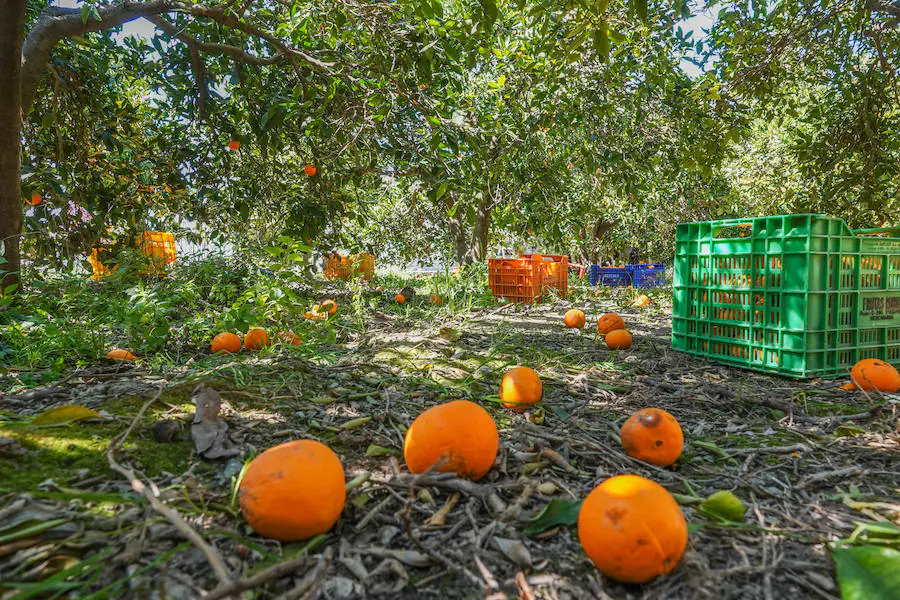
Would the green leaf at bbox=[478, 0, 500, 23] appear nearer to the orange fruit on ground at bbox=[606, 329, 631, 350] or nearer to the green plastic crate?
the green plastic crate

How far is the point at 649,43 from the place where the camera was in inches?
234

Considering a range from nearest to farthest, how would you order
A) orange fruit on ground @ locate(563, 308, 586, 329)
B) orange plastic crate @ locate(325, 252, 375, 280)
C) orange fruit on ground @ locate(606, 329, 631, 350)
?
1. orange fruit on ground @ locate(606, 329, 631, 350)
2. orange fruit on ground @ locate(563, 308, 586, 329)
3. orange plastic crate @ locate(325, 252, 375, 280)

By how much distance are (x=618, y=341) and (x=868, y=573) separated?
355 cm

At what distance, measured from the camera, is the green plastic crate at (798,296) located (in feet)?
11.9

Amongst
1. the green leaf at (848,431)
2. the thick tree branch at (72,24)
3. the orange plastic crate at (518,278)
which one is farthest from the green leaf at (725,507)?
the orange plastic crate at (518,278)

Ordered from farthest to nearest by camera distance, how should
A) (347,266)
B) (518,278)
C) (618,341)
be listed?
(518,278) < (347,266) < (618,341)

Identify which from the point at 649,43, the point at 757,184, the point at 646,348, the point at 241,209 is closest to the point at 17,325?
the point at 241,209

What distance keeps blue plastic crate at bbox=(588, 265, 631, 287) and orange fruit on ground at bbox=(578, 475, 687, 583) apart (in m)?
12.3

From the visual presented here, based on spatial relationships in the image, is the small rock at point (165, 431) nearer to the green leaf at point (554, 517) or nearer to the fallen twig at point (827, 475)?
the green leaf at point (554, 517)

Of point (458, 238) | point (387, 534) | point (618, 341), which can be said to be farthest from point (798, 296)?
point (458, 238)

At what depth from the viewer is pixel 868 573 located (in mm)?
1324

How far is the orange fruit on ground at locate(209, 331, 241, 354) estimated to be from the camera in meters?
3.77

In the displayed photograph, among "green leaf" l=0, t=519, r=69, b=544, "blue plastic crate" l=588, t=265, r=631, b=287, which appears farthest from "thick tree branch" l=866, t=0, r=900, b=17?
"blue plastic crate" l=588, t=265, r=631, b=287

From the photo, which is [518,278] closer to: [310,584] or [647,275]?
[647,275]
